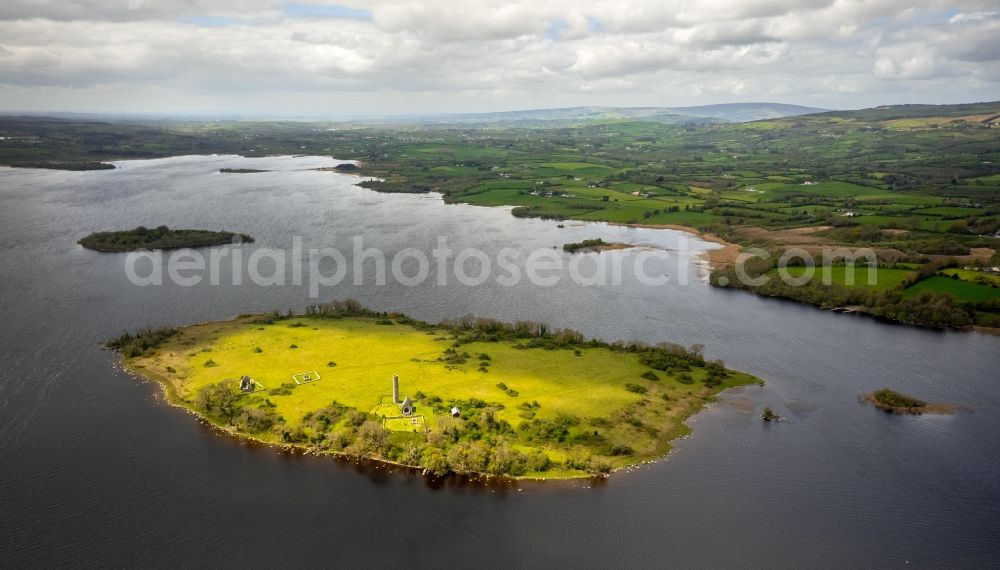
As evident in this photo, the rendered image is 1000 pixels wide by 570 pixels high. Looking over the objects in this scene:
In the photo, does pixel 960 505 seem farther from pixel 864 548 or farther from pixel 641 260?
pixel 641 260

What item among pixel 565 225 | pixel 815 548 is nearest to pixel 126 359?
pixel 815 548

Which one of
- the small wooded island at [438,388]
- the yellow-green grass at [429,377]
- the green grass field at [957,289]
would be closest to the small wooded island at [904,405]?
the small wooded island at [438,388]

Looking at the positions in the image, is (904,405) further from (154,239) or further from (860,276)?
(154,239)

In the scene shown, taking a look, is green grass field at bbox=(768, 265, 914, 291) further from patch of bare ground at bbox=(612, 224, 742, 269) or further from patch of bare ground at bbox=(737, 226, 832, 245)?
patch of bare ground at bbox=(737, 226, 832, 245)

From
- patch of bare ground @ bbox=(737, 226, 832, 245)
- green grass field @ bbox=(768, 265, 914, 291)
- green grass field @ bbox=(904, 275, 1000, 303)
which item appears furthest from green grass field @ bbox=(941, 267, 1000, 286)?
patch of bare ground @ bbox=(737, 226, 832, 245)

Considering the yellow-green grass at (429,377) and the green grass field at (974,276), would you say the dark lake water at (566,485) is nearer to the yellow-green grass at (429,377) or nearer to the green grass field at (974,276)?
the yellow-green grass at (429,377)

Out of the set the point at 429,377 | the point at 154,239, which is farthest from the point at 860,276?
the point at 154,239
